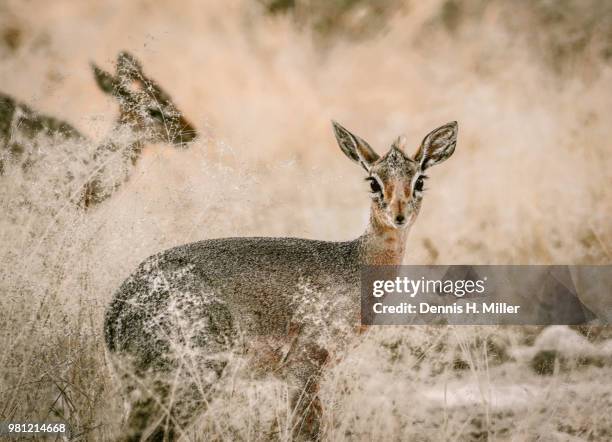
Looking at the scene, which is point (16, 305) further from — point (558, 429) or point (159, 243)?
point (558, 429)

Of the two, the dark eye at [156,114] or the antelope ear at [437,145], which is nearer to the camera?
the antelope ear at [437,145]

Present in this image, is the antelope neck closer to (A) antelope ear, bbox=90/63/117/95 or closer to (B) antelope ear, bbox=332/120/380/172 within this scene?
(B) antelope ear, bbox=332/120/380/172

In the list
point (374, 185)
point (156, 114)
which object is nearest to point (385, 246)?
point (374, 185)

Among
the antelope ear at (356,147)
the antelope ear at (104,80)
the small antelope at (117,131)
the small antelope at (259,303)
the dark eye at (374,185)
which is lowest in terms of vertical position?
the small antelope at (259,303)

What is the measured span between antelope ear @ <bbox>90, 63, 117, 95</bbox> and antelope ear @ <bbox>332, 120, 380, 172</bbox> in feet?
6.08

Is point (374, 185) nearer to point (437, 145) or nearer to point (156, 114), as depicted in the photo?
point (437, 145)

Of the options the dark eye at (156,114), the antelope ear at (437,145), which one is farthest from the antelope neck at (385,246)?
the dark eye at (156,114)

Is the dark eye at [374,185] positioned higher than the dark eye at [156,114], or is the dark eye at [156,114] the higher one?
the dark eye at [156,114]

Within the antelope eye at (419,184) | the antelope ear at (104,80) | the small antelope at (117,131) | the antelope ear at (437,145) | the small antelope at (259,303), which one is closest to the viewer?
the small antelope at (259,303)

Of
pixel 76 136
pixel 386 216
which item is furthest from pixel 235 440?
pixel 76 136

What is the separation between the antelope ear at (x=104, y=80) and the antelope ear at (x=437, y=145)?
95.3 inches

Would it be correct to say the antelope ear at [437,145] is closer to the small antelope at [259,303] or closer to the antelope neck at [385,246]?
the small antelope at [259,303]

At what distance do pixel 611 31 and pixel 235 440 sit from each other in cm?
415

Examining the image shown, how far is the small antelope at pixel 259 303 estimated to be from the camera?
3.00 meters
